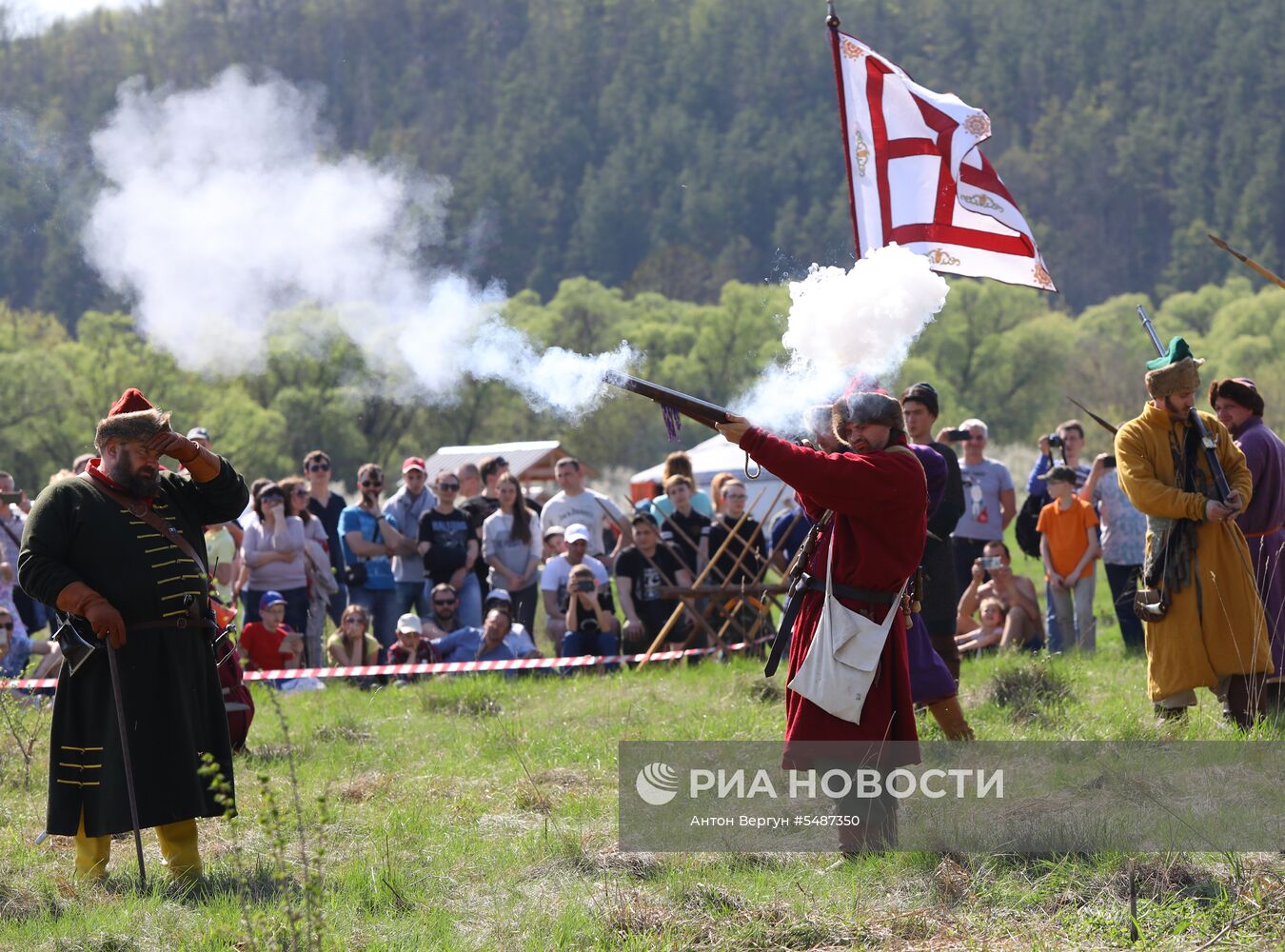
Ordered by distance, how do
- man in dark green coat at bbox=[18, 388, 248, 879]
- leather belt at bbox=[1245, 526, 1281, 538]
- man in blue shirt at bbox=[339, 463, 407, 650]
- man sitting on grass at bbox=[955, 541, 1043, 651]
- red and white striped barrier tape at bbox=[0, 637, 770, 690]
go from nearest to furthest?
man in dark green coat at bbox=[18, 388, 248, 879] < leather belt at bbox=[1245, 526, 1281, 538] < red and white striped barrier tape at bbox=[0, 637, 770, 690] < man sitting on grass at bbox=[955, 541, 1043, 651] < man in blue shirt at bbox=[339, 463, 407, 650]

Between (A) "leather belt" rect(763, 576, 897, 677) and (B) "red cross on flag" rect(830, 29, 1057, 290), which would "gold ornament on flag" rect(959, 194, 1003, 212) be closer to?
(B) "red cross on flag" rect(830, 29, 1057, 290)

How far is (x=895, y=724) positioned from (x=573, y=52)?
117054mm

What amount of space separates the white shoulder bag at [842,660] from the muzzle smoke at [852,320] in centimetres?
145

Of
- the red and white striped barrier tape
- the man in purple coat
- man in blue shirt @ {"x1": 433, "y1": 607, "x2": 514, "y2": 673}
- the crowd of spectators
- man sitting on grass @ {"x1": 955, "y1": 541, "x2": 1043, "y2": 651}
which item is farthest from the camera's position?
man sitting on grass @ {"x1": 955, "y1": 541, "x2": 1043, "y2": 651}

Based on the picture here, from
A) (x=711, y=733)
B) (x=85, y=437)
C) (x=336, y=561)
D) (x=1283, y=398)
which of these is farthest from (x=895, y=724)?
(x=1283, y=398)

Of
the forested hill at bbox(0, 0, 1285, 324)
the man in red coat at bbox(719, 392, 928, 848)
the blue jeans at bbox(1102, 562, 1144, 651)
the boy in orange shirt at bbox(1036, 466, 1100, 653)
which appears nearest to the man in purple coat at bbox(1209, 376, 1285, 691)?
the man in red coat at bbox(719, 392, 928, 848)

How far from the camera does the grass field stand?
4.80 meters

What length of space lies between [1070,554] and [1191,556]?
4336 millimetres

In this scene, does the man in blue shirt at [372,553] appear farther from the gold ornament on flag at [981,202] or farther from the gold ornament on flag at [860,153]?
the gold ornament on flag at [981,202]

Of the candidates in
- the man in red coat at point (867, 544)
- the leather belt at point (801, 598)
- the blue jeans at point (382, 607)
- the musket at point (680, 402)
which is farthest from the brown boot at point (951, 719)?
the blue jeans at point (382, 607)

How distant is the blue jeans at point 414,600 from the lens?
39.3ft

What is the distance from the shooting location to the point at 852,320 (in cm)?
686

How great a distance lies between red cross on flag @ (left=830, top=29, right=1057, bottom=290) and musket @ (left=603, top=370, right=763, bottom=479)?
9.31 feet

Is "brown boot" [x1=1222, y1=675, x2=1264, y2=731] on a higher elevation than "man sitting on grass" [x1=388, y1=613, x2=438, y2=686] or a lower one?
lower
